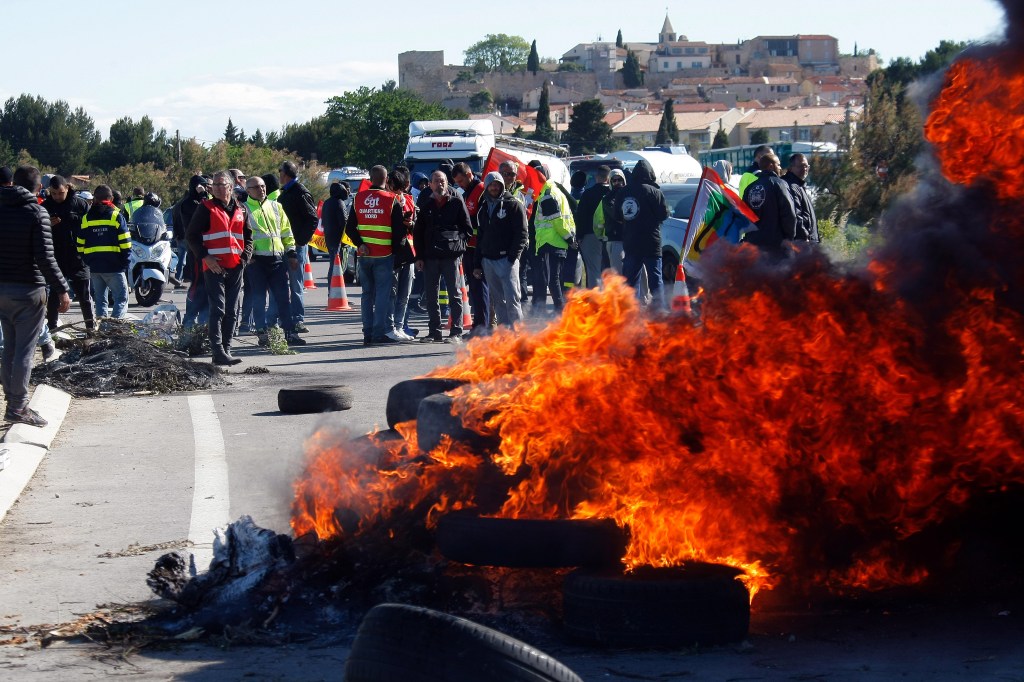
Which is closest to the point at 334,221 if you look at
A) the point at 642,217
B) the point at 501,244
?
the point at 501,244

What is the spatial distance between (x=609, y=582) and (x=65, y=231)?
40.6 ft

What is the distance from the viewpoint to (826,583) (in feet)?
18.4

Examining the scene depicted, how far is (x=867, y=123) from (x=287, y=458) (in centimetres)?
1676

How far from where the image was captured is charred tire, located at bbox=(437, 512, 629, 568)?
5.35 meters

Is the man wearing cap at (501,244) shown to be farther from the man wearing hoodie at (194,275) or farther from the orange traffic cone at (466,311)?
the man wearing hoodie at (194,275)

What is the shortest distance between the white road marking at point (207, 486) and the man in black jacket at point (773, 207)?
567cm

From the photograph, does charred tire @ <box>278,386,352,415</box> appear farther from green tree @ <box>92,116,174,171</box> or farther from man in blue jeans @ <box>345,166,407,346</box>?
green tree @ <box>92,116,174,171</box>

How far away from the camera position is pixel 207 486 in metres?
8.38

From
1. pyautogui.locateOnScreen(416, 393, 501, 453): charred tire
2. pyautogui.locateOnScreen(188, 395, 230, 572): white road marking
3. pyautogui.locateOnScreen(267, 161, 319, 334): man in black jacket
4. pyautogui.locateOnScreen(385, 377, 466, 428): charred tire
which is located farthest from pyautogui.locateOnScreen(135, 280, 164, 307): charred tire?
pyautogui.locateOnScreen(416, 393, 501, 453): charred tire

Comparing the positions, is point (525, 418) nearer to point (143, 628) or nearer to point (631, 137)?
point (143, 628)

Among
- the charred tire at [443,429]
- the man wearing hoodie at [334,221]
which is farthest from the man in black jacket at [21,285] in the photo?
the man wearing hoodie at [334,221]

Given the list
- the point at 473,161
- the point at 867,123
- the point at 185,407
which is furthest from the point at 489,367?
the point at 473,161

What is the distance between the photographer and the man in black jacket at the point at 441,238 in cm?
1595

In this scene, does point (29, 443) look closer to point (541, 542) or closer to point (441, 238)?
point (541, 542)
